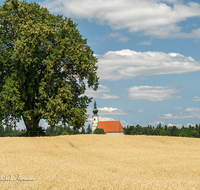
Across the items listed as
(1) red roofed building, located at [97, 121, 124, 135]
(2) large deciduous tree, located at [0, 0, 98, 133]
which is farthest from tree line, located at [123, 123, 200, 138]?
(2) large deciduous tree, located at [0, 0, 98, 133]

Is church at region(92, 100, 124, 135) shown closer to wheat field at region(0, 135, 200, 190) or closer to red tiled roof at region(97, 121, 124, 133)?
red tiled roof at region(97, 121, 124, 133)

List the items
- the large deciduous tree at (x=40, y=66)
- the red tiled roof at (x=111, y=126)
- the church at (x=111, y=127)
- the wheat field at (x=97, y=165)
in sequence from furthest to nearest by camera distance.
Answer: the red tiled roof at (x=111, y=126) < the church at (x=111, y=127) < the large deciduous tree at (x=40, y=66) < the wheat field at (x=97, y=165)

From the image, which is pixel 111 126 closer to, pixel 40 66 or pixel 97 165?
pixel 40 66

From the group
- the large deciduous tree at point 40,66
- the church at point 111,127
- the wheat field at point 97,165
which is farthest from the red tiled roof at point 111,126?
the wheat field at point 97,165

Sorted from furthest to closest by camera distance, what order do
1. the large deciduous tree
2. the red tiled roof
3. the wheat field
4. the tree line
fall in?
the red tiled roof < the tree line < the large deciduous tree < the wheat field

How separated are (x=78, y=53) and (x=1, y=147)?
14.2 meters

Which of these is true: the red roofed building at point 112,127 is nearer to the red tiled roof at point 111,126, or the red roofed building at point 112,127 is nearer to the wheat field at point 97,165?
the red tiled roof at point 111,126

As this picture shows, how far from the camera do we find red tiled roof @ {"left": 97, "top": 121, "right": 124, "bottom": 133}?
122906 mm

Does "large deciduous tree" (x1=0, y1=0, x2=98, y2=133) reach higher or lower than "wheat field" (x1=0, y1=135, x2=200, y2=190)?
Answer: higher

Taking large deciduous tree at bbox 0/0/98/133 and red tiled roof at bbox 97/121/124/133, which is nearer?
large deciduous tree at bbox 0/0/98/133

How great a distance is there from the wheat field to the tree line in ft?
197

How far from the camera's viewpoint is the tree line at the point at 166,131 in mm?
87544

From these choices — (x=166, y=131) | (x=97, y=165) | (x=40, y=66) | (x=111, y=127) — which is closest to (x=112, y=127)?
(x=111, y=127)

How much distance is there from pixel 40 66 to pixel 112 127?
322 feet
